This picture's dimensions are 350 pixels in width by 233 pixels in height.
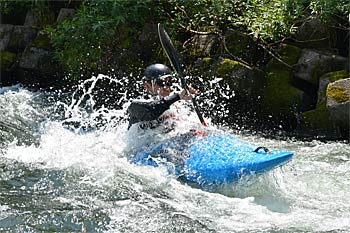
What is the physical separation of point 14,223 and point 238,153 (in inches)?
73.3

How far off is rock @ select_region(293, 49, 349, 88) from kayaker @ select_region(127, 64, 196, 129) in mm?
2670

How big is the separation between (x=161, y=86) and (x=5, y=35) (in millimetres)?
6233

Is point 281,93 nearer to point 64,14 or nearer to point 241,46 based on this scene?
point 241,46

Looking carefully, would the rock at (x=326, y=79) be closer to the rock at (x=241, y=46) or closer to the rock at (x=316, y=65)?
the rock at (x=316, y=65)

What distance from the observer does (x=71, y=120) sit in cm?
771

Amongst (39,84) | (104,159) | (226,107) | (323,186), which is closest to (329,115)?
(226,107)

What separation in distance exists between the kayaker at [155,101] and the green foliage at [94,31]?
10.7 feet

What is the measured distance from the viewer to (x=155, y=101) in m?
5.28

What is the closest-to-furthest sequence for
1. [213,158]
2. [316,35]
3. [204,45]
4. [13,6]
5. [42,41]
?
[213,158] → [316,35] → [204,45] → [42,41] → [13,6]

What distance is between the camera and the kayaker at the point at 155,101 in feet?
17.3

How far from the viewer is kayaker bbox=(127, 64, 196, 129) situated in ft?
17.3

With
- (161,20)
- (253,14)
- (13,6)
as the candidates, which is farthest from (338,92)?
(13,6)

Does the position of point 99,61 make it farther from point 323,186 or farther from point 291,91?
point 323,186

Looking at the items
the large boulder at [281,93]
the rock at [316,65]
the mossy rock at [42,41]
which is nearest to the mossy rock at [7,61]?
the mossy rock at [42,41]
